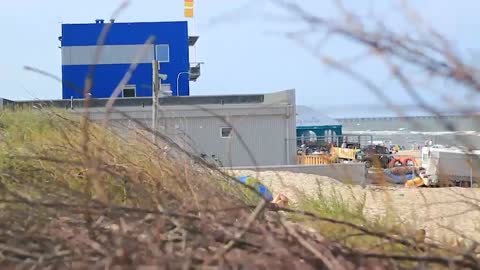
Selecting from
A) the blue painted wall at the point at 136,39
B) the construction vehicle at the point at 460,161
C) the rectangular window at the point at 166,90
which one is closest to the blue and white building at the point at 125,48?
the blue painted wall at the point at 136,39

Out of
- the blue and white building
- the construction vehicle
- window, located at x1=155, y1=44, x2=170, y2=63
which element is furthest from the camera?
window, located at x1=155, y1=44, x2=170, y2=63

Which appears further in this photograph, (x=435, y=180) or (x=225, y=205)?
(x=435, y=180)

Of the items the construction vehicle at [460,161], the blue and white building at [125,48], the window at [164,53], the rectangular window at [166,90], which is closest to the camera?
the construction vehicle at [460,161]

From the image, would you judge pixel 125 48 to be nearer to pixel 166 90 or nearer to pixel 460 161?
pixel 166 90

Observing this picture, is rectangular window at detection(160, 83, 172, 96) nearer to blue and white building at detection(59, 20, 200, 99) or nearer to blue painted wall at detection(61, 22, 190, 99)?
blue and white building at detection(59, 20, 200, 99)

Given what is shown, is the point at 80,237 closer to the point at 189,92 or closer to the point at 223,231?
the point at 223,231

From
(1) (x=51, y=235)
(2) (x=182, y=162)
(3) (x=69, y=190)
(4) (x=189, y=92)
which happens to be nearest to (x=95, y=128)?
(2) (x=182, y=162)

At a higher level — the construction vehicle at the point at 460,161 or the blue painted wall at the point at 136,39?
the blue painted wall at the point at 136,39

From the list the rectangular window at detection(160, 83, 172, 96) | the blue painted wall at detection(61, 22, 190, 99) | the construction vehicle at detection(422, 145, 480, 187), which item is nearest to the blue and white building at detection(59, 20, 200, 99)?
the blue painted wall at detection(61, 22, 190, 99)

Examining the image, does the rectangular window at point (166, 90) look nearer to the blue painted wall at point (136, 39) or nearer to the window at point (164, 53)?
the blue painted wall at point (136, 39)

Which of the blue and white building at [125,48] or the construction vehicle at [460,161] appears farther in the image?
the blue and white building at [125,48]

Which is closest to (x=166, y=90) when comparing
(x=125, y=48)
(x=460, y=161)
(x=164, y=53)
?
(x=164, y=53)

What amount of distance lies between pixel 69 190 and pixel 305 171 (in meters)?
20.1

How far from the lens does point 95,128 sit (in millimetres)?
4547
